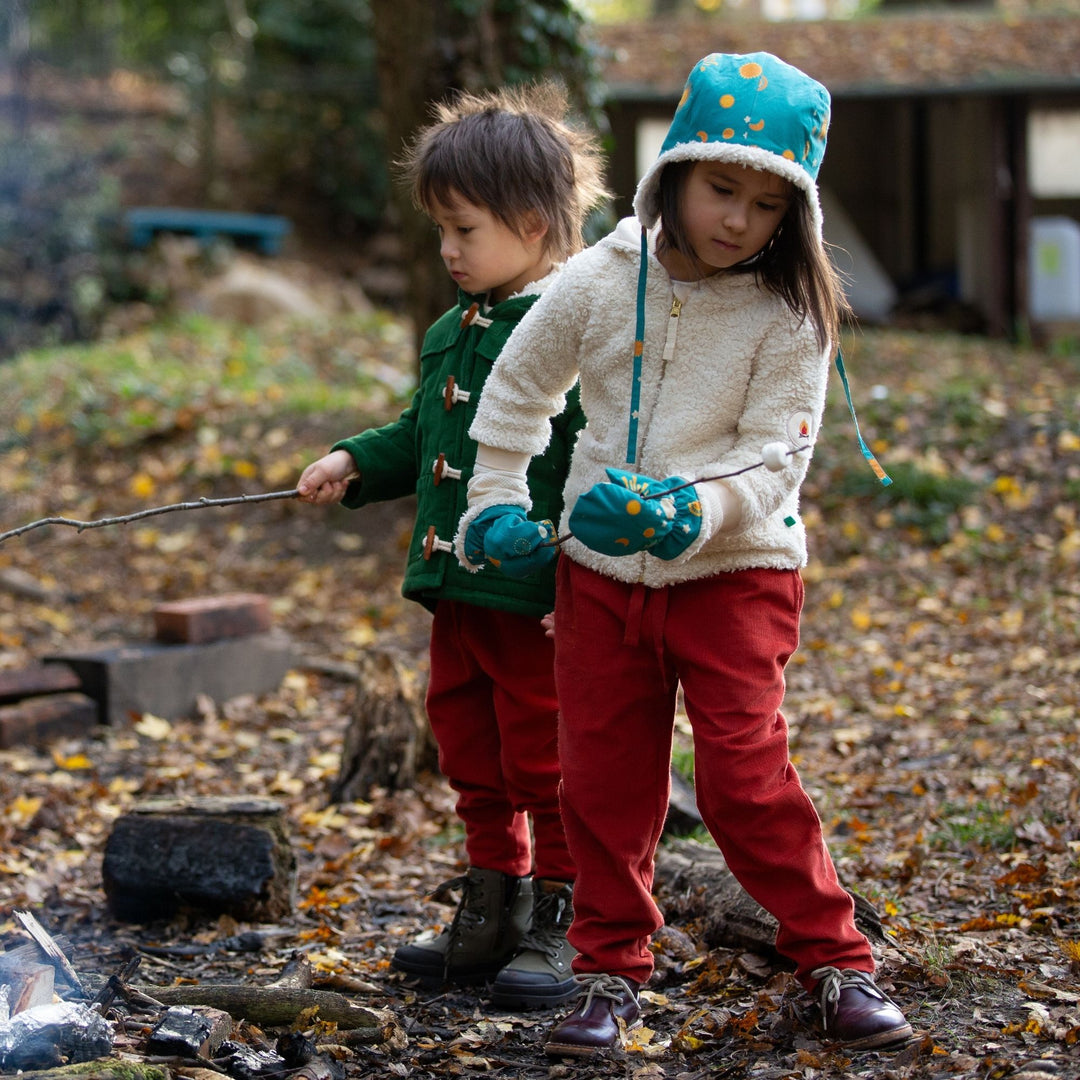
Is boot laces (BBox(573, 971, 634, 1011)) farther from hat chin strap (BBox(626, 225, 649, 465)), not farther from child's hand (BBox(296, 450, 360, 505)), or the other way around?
child's hand (BBox(296, 450, 360, 505))

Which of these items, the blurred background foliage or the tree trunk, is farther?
the blurred background foliage

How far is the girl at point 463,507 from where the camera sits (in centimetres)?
268

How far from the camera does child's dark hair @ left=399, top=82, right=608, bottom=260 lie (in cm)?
263

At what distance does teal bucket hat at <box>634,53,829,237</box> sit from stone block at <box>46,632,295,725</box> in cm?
346

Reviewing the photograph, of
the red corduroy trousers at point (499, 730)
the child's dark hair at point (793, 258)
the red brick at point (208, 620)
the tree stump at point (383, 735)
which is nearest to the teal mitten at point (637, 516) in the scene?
the child's dark hair at point (793, 258)

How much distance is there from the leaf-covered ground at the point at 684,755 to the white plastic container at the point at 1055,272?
227 centimetres

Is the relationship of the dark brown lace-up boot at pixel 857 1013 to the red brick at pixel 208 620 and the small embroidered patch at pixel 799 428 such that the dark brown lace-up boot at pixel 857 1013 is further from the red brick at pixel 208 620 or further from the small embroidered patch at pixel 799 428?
the red brick at pixel 208 620

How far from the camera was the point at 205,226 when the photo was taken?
13336 mm

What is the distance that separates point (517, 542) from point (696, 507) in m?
0.35

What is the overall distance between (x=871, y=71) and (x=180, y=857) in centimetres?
1146

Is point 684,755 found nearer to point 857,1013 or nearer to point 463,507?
point 463,507

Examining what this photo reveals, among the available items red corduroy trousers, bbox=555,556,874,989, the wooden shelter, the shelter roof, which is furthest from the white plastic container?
red corduroy trousers, bbox=555,556,874,989

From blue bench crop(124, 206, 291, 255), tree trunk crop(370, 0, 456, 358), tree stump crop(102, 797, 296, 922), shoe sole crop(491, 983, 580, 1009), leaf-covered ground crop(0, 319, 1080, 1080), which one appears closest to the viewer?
leaf-covered ground crop(0, 319, 1080, 1080)

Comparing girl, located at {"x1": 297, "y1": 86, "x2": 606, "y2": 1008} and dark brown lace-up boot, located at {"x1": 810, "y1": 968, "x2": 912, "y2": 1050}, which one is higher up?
girl, located at {"x1": 297, "y1": 86, "x2": 606, "y2": 1008}
